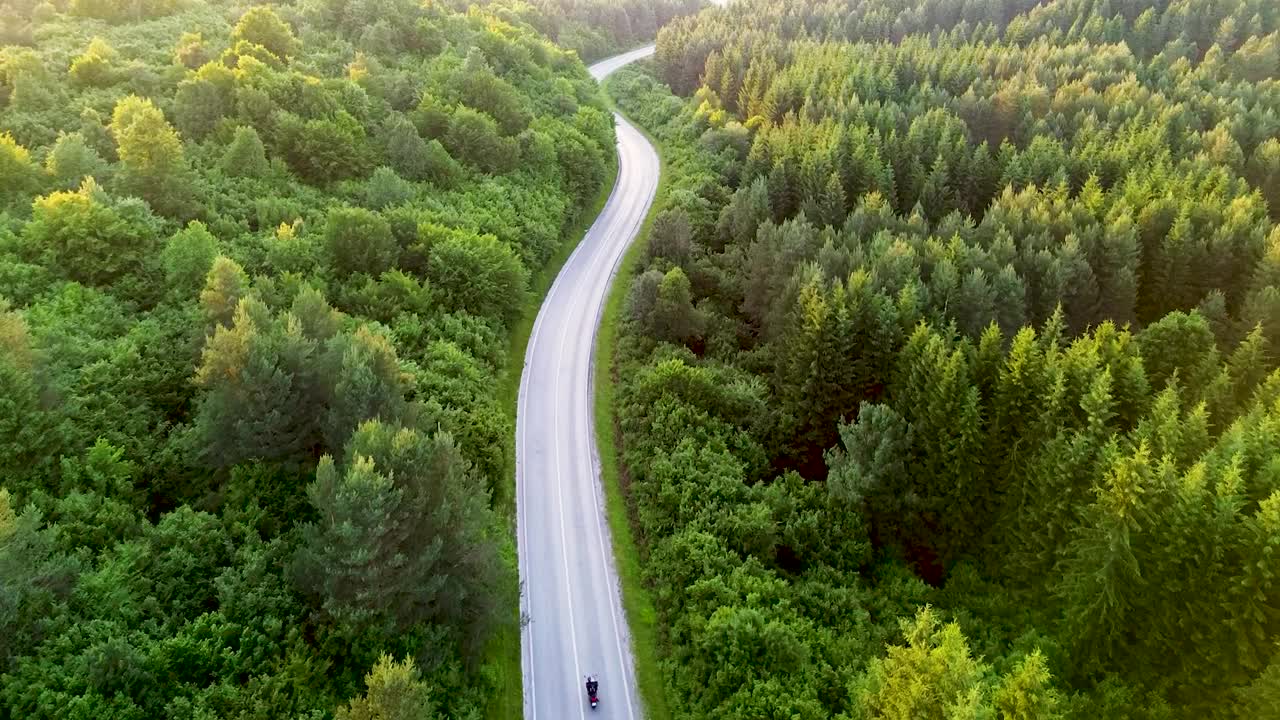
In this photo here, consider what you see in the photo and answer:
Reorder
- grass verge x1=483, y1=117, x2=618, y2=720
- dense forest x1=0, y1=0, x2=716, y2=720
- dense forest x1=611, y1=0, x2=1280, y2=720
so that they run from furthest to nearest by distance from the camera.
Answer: grass verge x1=483, y1=117, x2=618, y2=720 < dense forest x1=611, y1=0, x2=1280, y2=720 < dense forest x1=0, y1=0, x2=716, y2=720

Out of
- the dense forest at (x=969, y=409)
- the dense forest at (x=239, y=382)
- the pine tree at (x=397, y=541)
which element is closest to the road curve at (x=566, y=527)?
the dense forest at (x=239, y=382)

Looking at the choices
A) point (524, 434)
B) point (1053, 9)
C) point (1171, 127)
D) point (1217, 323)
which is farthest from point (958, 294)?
point (1053, 9)

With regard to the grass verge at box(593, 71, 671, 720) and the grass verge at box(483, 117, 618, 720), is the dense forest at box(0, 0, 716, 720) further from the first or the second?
the grass verge at box(593, 71, 671, 720)

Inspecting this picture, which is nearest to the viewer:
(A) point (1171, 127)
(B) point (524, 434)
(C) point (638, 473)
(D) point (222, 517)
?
(D) point (222, 517)

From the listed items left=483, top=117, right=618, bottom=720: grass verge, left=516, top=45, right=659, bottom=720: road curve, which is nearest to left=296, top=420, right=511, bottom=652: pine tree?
left=483, top=117, right=618, bottom=720: grass verge

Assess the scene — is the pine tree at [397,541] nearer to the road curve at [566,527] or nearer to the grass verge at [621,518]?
the road curve at [566,527]

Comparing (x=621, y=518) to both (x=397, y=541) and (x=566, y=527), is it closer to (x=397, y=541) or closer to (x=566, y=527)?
(x=566, y=527)

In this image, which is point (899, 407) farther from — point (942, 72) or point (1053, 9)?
point (1053, 9)

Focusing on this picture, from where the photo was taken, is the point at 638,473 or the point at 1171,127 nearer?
the point at 638,473
